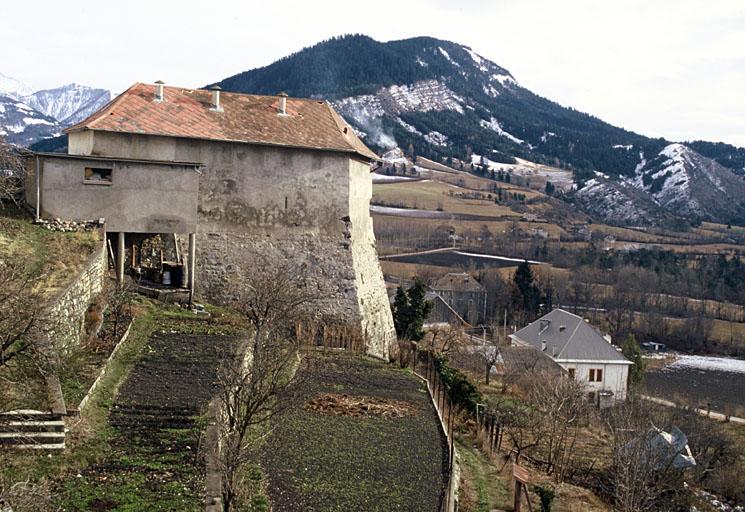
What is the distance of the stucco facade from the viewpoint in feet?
74.8

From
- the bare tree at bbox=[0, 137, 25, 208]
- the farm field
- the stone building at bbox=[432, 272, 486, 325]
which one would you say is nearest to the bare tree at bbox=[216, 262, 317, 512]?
the bare tree at bbox=[0, 137, 25, 208]

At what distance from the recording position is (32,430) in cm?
1055

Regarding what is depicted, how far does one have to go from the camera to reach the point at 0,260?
15.7m

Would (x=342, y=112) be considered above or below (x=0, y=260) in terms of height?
above

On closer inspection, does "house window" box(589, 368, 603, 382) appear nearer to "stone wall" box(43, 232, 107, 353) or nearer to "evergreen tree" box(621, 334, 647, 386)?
"evergreen tree" box(621, 334, 647, 386)

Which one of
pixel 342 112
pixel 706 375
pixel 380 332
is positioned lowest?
pixel 706 375

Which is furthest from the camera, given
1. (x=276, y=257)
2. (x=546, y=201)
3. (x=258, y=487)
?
(x=546, y=201)

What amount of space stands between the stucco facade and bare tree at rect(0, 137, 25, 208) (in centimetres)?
222

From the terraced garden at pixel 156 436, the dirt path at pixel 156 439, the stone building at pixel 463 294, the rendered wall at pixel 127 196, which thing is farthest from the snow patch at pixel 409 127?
the dirt path at pixel 156 439

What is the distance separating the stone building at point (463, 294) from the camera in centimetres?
6725

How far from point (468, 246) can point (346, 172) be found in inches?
2960

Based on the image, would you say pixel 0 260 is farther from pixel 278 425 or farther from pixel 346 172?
pixel 346 172

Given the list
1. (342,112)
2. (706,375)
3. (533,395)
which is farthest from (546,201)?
(533,395)

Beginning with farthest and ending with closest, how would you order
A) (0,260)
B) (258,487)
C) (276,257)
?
(276,257) < (0,260) < (258,487)
